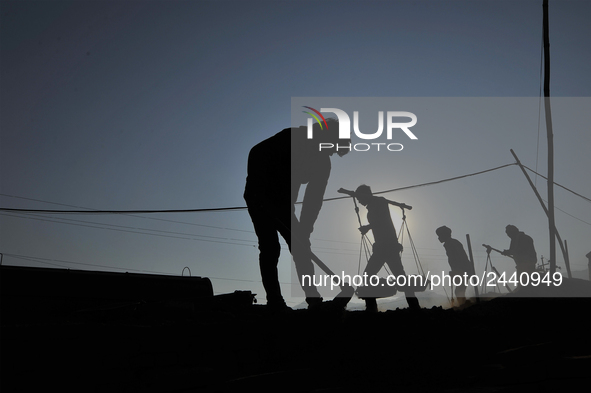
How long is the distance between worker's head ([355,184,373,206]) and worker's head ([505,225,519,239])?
443cm

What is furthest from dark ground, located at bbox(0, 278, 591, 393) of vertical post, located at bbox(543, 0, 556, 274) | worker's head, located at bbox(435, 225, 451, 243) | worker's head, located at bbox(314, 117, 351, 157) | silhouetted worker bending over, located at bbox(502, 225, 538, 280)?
vertical post, located at bbox(543, 0, 556, 274)

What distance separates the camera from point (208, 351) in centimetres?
261

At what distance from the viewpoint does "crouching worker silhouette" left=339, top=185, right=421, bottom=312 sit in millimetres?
5957

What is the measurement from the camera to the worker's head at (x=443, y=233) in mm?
9633

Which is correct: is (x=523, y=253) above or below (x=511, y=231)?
below

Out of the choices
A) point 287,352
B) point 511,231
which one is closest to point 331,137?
point 287,352

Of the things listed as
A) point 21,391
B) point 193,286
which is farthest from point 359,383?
point 193,286

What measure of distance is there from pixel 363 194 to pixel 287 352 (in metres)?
4.25

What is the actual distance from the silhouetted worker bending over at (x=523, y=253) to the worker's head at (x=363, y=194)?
4201mm

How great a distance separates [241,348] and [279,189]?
182 centimetres

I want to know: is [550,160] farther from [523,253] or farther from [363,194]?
[363,194]

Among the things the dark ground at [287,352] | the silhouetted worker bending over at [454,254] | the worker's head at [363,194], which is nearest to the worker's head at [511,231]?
the silhouetted worker bending over at [454,254]

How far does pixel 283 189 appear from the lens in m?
4.29

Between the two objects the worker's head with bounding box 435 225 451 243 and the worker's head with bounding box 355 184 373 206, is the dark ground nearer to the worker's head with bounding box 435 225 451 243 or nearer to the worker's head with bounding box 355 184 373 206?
the worker's head with bounding box 355 184 373 206
